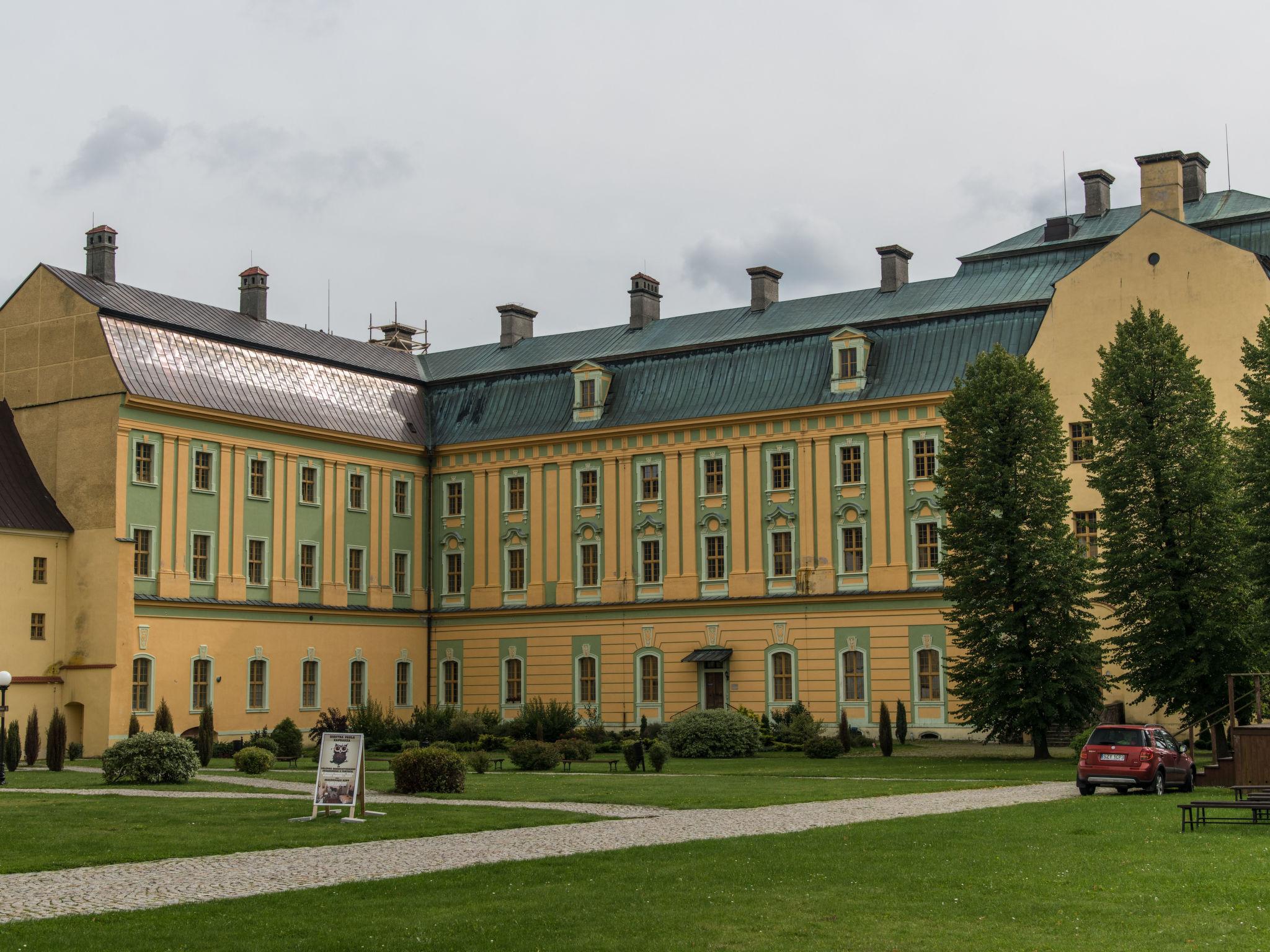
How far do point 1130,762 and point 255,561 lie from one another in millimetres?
→ 33419

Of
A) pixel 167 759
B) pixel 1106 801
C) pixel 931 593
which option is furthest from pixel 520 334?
pixel 1106 801

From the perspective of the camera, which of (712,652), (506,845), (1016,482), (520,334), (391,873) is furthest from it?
(520,334)

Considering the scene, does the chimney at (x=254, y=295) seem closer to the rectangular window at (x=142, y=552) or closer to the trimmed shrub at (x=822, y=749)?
the rectangular window at (x=142, y=552)

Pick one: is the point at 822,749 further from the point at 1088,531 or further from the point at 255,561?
the point at 255,561

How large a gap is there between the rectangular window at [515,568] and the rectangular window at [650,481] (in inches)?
229

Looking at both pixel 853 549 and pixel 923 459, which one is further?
pixel 853 549

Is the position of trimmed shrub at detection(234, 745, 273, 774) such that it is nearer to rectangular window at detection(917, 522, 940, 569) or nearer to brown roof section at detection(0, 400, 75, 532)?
brown roof section at detection(0, 400, 75, 532)

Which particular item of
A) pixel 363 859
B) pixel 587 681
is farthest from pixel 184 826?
pixel 587 681

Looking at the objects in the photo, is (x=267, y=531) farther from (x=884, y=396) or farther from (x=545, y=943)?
(x=545, y=943)

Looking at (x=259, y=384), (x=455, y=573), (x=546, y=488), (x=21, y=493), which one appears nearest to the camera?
(x=21, y=493)

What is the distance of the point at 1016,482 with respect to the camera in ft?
129

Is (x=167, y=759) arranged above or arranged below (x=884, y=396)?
below

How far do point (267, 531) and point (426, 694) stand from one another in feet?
33.4

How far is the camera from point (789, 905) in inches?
537
